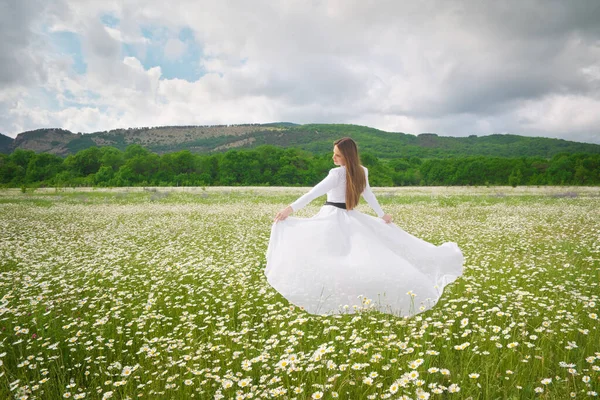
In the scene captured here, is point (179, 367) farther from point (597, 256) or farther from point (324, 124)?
point (324, 124)

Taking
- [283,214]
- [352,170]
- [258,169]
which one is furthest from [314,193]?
[258,169]

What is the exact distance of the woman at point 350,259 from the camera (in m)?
4.76

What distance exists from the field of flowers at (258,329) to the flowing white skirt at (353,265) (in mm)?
265

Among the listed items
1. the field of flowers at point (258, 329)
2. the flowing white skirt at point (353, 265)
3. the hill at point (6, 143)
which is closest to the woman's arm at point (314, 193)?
the flowing white skirt at point (353, 265)

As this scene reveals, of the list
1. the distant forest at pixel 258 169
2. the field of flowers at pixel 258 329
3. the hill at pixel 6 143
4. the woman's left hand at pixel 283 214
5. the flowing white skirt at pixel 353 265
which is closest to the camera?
the field of flowers at pixel 258 329

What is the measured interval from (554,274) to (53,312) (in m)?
8.47

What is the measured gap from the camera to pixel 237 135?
166 metres

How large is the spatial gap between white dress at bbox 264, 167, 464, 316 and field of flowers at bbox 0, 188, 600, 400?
10.0 inches

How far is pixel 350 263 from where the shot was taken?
17.1 feet

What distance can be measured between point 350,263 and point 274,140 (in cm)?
15335

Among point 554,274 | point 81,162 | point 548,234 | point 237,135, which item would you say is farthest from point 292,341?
point 237,135

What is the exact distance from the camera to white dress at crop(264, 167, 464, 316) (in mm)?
4742

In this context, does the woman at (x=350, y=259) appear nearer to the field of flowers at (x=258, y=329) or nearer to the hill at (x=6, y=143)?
the field of flowers at (x=258, y=329)

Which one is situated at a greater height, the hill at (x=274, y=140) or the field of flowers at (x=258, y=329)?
the hill at (x=274, y=140)
